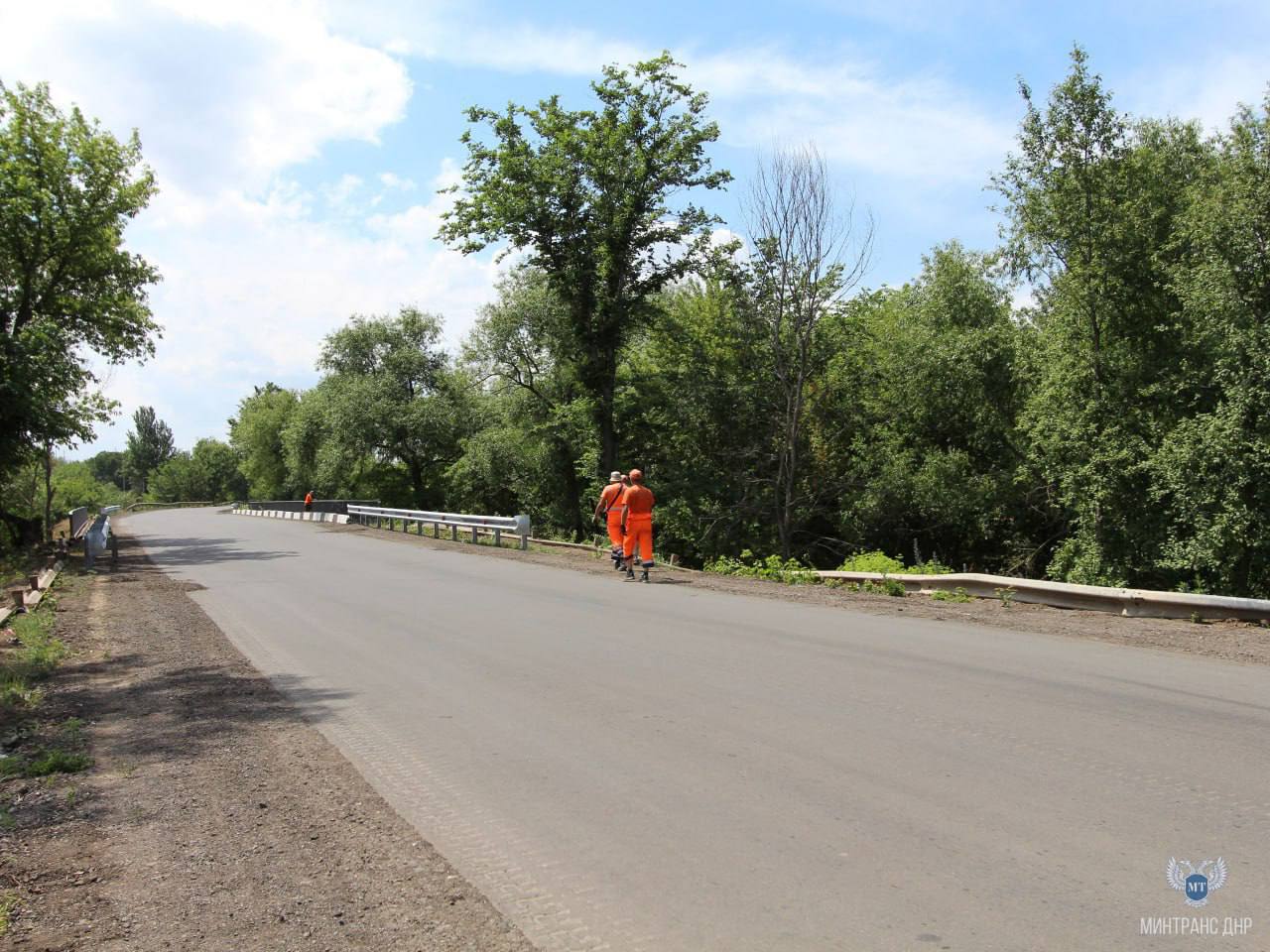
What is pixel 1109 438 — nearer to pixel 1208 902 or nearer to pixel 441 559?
pixel 441 559

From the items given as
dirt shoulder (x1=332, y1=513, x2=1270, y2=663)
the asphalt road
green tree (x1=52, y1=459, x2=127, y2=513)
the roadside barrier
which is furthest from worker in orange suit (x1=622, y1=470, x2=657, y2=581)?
green tree (x1=52, y1=459, x2=127, y2=513)

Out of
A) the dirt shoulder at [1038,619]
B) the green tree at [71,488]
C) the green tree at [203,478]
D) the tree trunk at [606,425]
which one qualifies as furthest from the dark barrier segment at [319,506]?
the green tree at [203,478]

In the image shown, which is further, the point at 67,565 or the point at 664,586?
the point at 67,565

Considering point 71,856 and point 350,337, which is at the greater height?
point 350,337

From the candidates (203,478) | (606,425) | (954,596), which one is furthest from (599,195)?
(203,478)

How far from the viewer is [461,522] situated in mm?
27500

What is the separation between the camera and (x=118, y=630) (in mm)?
11781

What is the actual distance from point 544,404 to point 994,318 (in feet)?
62.5

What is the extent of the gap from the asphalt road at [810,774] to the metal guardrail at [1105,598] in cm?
222

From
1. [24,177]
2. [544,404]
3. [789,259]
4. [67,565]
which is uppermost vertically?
[24,177]

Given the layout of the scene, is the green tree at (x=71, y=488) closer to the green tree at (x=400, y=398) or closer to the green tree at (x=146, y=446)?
the green tree at (x=400, y=398)

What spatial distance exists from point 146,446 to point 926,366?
165 m

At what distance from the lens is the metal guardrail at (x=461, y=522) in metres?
24.6

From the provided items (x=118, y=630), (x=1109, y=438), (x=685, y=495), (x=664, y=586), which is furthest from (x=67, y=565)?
(x=1109, y=438)
